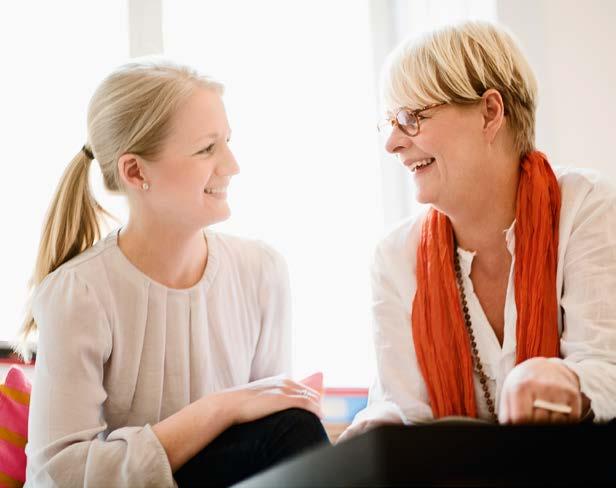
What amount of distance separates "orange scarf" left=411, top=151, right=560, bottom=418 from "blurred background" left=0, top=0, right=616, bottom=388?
3.16ft

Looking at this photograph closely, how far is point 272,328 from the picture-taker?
1824 millimetres

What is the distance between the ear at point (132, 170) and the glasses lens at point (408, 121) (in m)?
0.53

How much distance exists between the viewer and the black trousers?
143 centimetres

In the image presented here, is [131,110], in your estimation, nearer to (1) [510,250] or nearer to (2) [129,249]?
(2) [129,249]

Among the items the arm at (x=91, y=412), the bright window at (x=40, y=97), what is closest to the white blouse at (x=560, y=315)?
the arm at (x=91, y=412)

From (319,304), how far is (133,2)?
1.12 metres

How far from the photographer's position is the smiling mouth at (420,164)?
1620 millimetres

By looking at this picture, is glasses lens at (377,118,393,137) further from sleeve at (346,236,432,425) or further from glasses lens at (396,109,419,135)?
sleeve at (346,236,432,425)

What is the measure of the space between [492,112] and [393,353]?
53 cm

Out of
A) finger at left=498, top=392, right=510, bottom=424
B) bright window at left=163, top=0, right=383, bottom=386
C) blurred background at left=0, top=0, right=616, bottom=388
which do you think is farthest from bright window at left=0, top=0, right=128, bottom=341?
finger at left=498, top=392, right=510, bottom=424

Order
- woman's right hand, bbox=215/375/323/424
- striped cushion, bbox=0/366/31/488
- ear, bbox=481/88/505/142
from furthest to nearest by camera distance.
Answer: striped cushion, bbox=0/366/31/488
ear, bbox=481/88/505/142
woman's right hand, bbox=215/375/323/424

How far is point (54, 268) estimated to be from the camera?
1730 mm

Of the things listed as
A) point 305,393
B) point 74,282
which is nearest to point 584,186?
point 305,393

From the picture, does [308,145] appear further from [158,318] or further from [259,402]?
[259,402]
